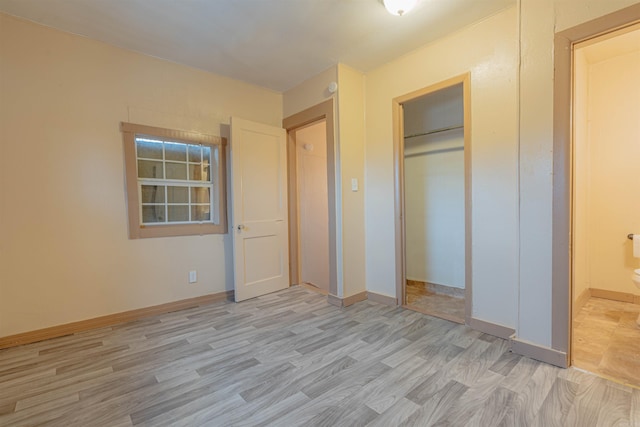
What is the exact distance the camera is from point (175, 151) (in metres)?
Answer: 3.11

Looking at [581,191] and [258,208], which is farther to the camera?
[258,208]

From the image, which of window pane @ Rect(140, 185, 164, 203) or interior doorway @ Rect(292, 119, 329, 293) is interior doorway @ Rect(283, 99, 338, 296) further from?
window pane @ Rect(140, 185, 164, 203)

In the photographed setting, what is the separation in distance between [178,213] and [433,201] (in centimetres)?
312

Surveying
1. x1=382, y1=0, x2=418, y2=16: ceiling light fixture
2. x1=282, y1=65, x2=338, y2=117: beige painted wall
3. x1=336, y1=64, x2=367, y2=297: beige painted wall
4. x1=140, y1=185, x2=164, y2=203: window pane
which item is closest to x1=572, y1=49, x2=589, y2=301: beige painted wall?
x1=382, y1=0, x2=418, y2=16: ceiling light fixture

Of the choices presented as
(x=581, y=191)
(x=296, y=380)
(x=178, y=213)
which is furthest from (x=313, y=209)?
(x=581, y=191)

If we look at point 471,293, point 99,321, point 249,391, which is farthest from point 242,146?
point 471,293

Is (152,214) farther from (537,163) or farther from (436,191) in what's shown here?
(537,163)

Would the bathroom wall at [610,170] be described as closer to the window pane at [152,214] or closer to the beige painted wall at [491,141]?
the beige painted wall at [491,141]

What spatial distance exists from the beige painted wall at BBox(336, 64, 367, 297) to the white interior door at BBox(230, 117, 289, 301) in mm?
964

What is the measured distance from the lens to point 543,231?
1.91m

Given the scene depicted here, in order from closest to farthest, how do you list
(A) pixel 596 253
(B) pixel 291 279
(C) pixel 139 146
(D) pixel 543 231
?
(D) pixel 543 231 < (C) pixel 139 146 < (A) pixel 596 253 < (B) pixel 291 279

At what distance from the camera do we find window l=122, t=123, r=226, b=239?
9.12 ft

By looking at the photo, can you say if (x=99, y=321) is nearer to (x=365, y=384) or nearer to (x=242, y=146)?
(x=242, y=146)

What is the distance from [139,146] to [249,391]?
258 cm
